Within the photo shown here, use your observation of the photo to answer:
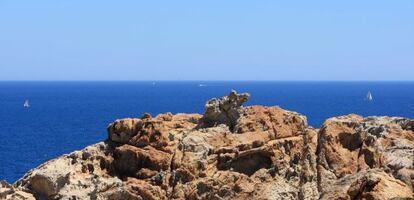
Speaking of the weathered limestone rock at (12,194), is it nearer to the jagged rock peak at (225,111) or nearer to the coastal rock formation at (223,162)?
the coastal rock formation at (223,162)

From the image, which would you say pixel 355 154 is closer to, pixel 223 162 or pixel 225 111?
pixel 223 162

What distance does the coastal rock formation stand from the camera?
32281 mm

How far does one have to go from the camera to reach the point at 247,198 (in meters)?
32.0

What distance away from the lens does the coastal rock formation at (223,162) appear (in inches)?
1271

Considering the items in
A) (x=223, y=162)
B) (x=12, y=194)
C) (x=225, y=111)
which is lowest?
(x=12, y=194)

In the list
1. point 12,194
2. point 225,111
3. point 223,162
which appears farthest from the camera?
point 225,111

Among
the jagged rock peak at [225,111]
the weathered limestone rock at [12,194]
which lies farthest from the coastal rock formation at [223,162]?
the jagged rock peak at [225,111]

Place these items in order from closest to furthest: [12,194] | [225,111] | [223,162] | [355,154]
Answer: [12,194] < [223,162] < [355,154] < [225,111]

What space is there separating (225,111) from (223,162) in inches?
148

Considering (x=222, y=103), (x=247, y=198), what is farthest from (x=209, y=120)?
(x=247, y=198)

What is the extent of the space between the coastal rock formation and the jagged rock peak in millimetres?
135

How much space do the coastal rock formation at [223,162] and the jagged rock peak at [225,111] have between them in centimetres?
14

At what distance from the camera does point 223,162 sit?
1310 inches

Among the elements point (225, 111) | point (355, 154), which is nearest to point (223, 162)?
point (225, 111)
